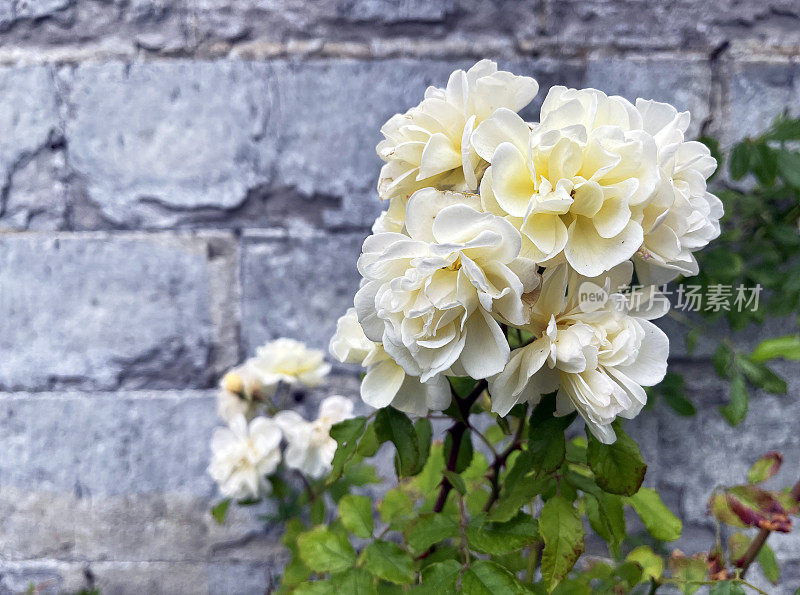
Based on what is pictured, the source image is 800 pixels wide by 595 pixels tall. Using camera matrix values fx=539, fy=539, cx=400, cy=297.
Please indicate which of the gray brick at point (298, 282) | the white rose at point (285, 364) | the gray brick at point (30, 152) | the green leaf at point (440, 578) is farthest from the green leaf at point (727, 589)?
the gray brick at point (30, 152)

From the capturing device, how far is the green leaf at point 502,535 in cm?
62

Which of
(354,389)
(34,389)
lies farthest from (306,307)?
(34,389)

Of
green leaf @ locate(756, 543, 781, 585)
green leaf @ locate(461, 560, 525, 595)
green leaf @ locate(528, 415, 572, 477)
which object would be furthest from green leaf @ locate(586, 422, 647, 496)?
green leaf @ locate(756, 543, 781, 585)

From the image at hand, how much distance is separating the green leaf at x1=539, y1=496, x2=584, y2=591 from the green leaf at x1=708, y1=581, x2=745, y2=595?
0.23 m

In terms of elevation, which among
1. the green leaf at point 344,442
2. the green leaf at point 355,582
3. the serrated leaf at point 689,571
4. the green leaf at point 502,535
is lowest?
the serrated leaf at point 689,571

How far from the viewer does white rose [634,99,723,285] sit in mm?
503

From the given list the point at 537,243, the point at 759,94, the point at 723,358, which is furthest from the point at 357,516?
the point at 759,94

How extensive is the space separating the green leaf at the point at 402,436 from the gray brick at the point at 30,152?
1.05m

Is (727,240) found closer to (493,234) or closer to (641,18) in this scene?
(641,18)

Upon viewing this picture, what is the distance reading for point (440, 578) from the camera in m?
0.62

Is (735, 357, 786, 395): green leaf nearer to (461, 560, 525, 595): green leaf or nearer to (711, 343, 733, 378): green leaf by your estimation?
(711, 343, 733, 378): green leaf

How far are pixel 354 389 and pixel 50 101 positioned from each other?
955 mm

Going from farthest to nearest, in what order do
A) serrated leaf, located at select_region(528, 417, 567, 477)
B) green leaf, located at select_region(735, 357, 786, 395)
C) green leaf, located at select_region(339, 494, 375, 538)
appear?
green leaf, located at select_region(735, 357, 786, 395) → green leaf, located at select_region(339, 494, 375, 538) → serrated leaf, located at select_region(528, 417, 567, 477)

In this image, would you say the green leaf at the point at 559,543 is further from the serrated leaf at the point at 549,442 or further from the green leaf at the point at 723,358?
the green leaf at the point at 723,358
